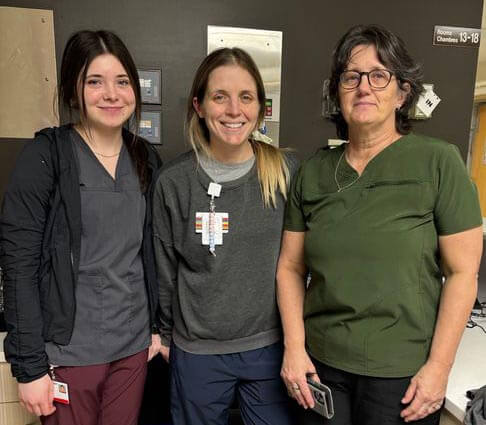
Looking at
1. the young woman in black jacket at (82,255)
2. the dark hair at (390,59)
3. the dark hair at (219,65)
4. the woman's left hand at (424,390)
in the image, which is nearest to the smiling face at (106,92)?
the young woman in black jacket at (82,255)

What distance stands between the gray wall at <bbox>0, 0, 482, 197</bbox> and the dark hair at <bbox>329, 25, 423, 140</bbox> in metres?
1.25

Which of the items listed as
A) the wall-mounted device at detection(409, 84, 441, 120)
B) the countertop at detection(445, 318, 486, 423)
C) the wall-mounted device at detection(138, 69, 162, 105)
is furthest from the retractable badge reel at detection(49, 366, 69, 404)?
the wall-mounted device at detection(409, 84, 441, 120)

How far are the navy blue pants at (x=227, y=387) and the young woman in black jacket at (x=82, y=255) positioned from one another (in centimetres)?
14

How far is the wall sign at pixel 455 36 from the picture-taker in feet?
8.07

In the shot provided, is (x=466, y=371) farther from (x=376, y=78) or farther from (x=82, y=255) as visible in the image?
(x=82, y=255)

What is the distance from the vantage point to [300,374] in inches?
46.3

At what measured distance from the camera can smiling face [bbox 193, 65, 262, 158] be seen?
1.27 metres

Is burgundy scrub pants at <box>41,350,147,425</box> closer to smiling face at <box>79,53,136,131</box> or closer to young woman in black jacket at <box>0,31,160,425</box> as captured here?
young woman in black jacket at <box>0,31,160,425</box>

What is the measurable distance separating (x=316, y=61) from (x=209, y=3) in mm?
658

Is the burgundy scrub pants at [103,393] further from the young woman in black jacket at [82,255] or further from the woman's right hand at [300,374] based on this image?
the woman's right hand at [300,374]

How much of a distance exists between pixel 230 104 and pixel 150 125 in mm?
1111

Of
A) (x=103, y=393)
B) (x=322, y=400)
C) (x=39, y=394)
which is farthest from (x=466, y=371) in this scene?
(x=39, y=394)

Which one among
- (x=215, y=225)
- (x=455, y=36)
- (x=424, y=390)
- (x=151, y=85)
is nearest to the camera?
(x=424, y=390)

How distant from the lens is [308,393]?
45.4 inches
